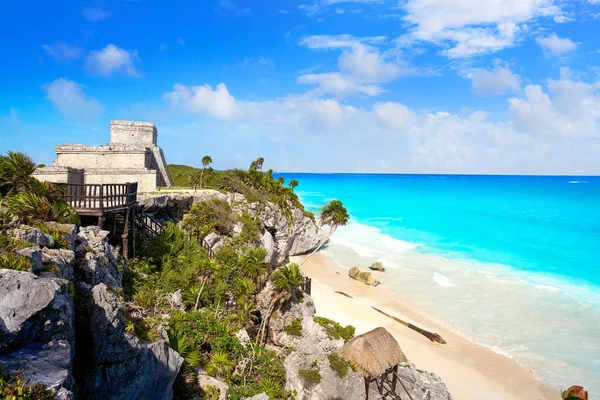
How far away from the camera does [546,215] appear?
75.4m

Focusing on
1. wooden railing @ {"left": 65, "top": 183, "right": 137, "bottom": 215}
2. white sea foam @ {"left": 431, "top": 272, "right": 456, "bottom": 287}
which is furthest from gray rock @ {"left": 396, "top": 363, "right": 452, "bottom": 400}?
white sea foam @ {"left": 431, "top": 272, "right": 456, "bottom": 287}

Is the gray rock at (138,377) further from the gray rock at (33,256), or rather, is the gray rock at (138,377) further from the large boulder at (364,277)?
the large boulder at (364,277)

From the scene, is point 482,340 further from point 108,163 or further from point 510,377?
point 108,163

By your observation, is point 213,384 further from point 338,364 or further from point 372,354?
point 372,354

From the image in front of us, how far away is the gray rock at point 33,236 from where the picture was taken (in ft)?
25.1

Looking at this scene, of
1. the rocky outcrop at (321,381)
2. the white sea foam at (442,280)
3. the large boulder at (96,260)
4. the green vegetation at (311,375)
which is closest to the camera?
the large boulder at (96,260)

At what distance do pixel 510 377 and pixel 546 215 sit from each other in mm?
74574

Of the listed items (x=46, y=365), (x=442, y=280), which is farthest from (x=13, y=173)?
(x=442, y=280)

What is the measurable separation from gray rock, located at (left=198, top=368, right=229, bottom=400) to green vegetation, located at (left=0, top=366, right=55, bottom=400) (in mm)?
5997

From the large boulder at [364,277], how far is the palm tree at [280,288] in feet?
46.0

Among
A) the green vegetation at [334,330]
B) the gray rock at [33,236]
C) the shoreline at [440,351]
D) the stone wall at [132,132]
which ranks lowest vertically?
the shoreline at [440,351]

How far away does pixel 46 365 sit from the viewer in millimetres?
4730

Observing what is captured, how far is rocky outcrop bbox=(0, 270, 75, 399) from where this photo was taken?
4.50 m

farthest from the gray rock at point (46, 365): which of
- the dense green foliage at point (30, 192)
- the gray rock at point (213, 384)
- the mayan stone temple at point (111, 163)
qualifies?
the mayan stone temple at point (111, 163)
